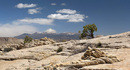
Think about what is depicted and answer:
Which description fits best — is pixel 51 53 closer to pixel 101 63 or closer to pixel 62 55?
pixel 62 55

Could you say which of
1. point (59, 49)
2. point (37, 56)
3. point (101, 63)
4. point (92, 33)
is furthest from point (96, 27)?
point (101, 63)

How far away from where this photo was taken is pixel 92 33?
47.7m

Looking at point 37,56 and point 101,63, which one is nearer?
point 101,63

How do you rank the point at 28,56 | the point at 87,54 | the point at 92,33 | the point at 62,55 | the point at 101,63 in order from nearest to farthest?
the point at 101,63 → the point at 87,54 → the point at 62,55 → the point at 28,56 → the point at 92,33

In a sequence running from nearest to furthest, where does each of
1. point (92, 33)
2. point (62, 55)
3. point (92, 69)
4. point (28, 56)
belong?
1. point (92, 69)
2. point (62, 55)
3. point (28, 56)
4. point (92, 33)

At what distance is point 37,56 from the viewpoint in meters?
22.2

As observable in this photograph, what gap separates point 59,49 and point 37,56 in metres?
4.73

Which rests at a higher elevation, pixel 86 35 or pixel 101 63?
pixel 86 35

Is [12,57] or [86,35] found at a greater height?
[86,35]

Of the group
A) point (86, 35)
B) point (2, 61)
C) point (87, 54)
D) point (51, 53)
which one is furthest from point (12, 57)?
point (86, 35)

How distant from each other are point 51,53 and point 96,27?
1180 inches

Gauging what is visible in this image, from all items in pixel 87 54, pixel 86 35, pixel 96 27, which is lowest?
pixel 87 54

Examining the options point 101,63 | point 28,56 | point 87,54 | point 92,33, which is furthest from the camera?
point 92,33

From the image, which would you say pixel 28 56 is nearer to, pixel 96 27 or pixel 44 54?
pixel 44 54
